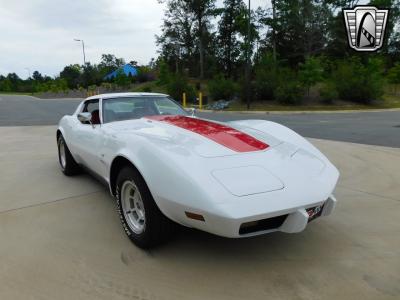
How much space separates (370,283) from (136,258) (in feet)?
5.44

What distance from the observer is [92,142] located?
12.2 ft

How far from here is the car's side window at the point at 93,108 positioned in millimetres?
3915

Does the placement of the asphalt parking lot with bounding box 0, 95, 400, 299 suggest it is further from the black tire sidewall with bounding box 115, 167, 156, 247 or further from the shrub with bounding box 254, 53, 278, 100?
the shrub with bounding box 254, 53, 278, 100


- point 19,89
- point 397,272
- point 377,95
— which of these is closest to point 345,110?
point 377,95

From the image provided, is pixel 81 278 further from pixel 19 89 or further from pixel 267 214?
pixel 19 89

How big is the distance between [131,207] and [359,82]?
892 inches

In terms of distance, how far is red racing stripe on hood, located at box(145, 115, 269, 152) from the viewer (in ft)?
9.46

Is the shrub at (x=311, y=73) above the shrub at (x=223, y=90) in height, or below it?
above

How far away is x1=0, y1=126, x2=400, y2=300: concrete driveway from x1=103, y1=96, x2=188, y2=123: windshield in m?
0.98

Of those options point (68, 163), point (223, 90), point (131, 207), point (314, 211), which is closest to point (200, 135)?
point (131, 207)

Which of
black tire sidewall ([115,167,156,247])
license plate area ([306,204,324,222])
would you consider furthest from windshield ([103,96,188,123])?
license plate area ([306,204,324,222])

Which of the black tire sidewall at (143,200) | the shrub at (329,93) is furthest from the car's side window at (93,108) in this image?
the shrub at (329,93)

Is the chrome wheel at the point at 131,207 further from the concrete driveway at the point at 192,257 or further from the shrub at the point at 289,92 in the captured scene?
the shrub at the point at 289,92

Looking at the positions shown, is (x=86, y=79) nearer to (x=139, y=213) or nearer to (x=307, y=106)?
(x=307, y=106)
